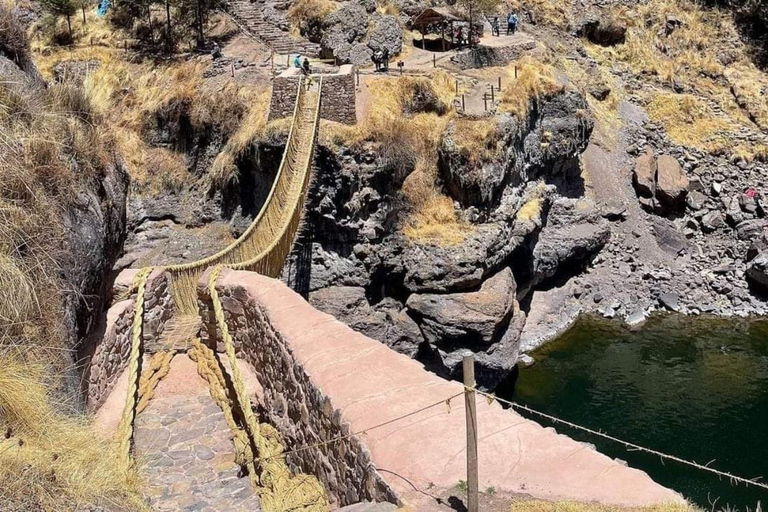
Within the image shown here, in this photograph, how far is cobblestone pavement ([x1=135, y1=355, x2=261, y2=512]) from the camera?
5.81m

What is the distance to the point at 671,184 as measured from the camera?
21.9 m

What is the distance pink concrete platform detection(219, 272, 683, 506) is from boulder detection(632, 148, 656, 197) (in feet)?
62.6

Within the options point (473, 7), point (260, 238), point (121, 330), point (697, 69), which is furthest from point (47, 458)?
point (697, 69)

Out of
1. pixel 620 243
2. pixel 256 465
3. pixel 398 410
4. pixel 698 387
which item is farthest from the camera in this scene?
pixel 620 243

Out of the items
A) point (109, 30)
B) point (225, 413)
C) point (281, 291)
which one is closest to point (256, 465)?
point (225, 413)

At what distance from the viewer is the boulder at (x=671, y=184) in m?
21.8

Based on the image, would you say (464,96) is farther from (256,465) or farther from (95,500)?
(95,500)

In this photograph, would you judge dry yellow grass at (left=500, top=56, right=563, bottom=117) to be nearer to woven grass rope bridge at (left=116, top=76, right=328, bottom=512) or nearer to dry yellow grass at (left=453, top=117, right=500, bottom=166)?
dry yellow grass at (left=453, top=117, right=500, bottom=166)

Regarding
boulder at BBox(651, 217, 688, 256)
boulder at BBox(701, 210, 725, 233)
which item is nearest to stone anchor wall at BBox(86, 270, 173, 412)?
boulder at BBox(651, 217, 688, 256)

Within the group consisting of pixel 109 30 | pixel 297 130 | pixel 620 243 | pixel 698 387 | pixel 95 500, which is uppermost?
pixel 109 30

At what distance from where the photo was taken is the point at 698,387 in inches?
587

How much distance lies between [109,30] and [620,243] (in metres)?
19.3

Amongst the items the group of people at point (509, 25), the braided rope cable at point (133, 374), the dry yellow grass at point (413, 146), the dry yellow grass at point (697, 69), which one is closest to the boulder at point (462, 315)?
the dry yellow grass at point (413, 146)

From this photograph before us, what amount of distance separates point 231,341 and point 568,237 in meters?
15.0
